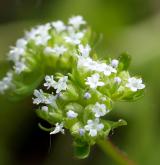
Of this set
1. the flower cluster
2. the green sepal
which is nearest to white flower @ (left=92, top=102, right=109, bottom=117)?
the flower cluster

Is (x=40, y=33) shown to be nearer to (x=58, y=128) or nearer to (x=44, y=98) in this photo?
(x=44, y=98)

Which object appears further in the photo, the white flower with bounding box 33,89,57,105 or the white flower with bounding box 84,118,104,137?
the white flower with bounding box 33,89,57,105

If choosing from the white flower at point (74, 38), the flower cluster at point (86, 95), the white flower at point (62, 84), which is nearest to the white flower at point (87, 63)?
the flower cluster at point (86, 95)

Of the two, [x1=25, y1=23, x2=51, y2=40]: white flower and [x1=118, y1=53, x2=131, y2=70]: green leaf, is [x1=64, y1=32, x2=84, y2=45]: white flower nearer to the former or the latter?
[x1=25, y1=23, x2=51, y2=40]: white flower

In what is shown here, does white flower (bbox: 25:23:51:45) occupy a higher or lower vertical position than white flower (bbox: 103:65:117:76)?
higher

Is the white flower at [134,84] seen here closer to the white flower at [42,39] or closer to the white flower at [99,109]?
the white flower at [99,109]

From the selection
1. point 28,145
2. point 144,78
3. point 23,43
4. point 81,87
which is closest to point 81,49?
point 81,87
